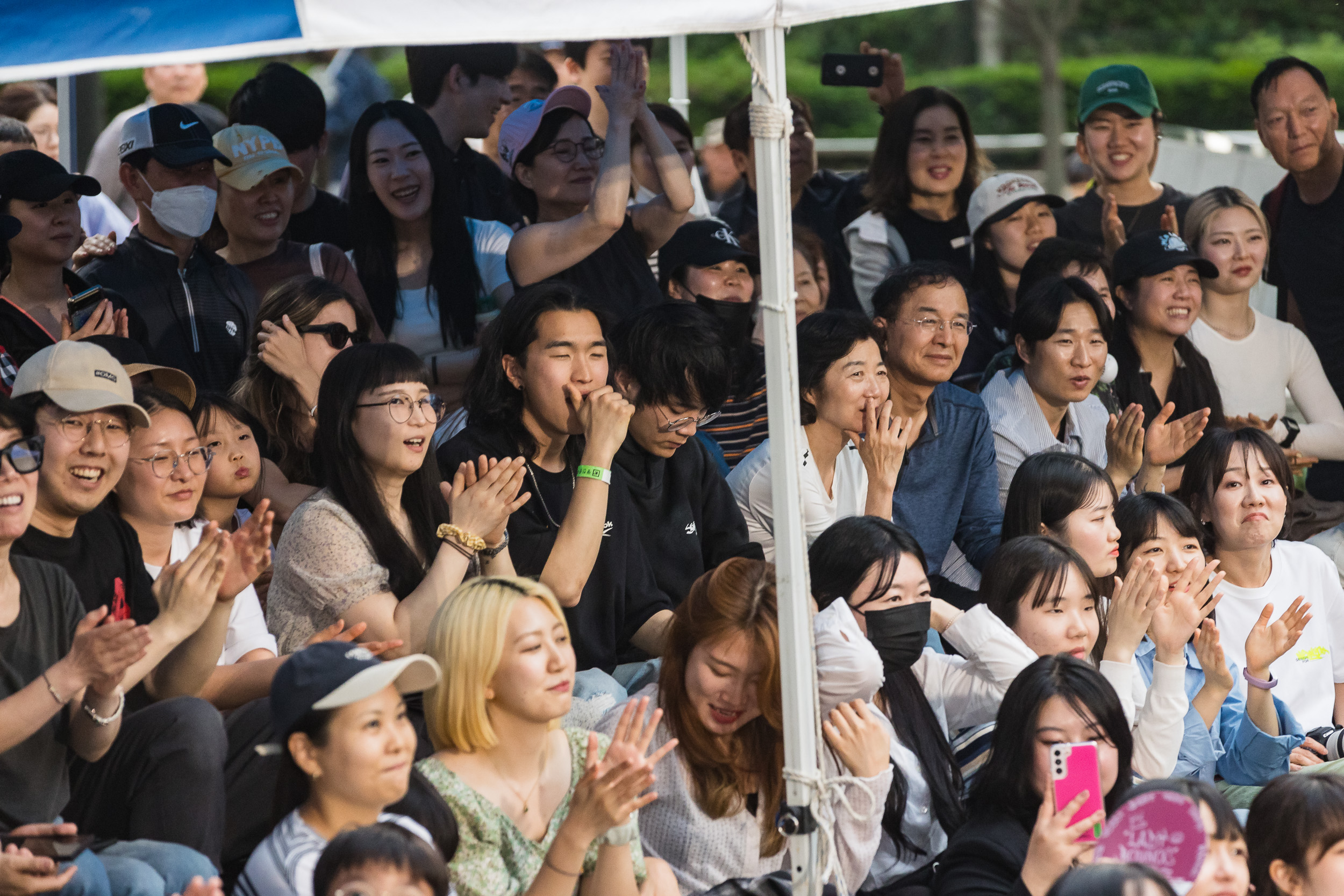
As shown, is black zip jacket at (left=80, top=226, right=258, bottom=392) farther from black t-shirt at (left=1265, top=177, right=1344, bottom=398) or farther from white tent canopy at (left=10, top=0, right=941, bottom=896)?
black t-shirt at (left=1265, top=177, right=1344, bottom=398)

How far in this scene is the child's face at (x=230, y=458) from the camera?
3.60 meters

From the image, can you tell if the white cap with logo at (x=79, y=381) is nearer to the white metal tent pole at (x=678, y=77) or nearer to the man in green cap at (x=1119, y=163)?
the white metal tent pole at (x=678, y=77)

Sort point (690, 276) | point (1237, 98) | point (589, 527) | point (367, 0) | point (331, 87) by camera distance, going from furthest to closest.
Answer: point (1237, 98) → point (331, 87) → point (690, 276) → point (589, 527) → point (367, 0)

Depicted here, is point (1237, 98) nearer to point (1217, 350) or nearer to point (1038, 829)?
point (1217, 350)

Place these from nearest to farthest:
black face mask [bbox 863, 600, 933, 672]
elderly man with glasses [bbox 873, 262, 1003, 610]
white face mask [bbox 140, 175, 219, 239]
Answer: black face mask [bbox 863, 600, 933, 672]
white face mask [bbox 140, 175, 219, 239]
elderly man with glasses [bbox 873, 262, 1003, 610]

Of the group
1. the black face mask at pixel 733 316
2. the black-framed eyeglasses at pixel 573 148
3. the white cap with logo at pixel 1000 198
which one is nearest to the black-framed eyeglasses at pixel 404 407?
the black face mask at pixel 733 316

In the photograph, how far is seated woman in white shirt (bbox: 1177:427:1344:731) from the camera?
13.9 feet

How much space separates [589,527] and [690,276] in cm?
170

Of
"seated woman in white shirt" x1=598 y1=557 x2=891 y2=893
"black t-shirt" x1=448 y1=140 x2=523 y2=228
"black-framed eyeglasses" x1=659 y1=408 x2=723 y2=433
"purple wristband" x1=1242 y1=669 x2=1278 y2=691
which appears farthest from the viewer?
"black t-shirt" x1=448 y1=140 x2=523 y2=228

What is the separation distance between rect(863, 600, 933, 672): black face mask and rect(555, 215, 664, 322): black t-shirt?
1.82m

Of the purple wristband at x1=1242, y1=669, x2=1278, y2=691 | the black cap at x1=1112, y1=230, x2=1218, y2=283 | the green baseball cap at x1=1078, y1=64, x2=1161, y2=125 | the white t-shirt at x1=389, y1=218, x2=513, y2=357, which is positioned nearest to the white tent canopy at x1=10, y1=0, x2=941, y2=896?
the purple wristband at x1=1242, y1=669, x2=1278, y2=691

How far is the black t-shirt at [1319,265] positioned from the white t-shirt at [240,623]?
424 cm

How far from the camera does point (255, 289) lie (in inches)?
182

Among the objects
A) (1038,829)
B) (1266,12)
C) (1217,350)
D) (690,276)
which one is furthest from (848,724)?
(1266,12)
